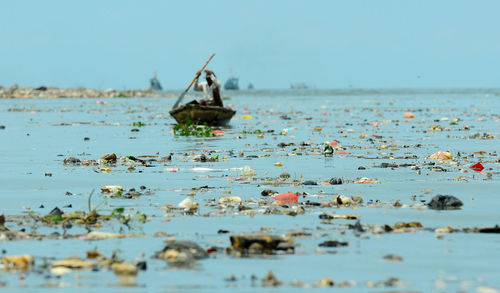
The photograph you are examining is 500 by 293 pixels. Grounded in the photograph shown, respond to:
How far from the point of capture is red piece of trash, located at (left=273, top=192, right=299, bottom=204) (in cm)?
1031

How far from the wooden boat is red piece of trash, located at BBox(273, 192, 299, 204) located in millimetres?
17500

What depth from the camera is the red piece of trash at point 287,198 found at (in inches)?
406

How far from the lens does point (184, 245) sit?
23.2ft

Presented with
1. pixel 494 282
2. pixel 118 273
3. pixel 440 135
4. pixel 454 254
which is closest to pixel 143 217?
pixel 118 273

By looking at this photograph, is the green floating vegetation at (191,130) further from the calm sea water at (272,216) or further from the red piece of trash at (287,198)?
the red piece of trash at (287,198)

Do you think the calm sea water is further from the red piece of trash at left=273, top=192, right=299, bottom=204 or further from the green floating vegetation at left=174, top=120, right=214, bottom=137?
the green floating vegetation at left=174, top=120, right=214, bottom=137

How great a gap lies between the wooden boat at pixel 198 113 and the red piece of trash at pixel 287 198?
17500 mm

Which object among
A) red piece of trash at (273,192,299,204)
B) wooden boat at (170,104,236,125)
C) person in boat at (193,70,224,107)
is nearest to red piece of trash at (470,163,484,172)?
red piece of trash at (273,192,299,204)

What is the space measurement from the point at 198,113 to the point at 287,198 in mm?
17930

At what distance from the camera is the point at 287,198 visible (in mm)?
10383

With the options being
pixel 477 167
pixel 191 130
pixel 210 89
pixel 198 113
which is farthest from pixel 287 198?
pixel 210 89

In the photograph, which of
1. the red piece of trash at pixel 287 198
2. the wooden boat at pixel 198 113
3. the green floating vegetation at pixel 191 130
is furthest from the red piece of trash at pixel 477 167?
the wooden boat at pixel 198 113

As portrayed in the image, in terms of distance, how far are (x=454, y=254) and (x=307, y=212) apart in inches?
102

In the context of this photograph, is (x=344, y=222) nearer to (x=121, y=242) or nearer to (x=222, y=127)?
(x=121, y=242)
